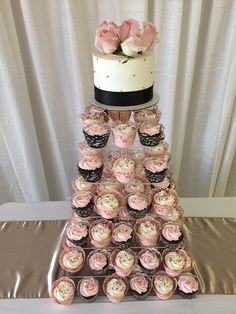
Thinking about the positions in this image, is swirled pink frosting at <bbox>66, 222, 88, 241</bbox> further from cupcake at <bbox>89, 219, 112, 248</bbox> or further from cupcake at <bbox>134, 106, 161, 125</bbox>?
cupcake at <bbox>134, 106, 161, 125</bbox>

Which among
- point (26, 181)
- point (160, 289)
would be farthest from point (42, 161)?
point (160, 289)

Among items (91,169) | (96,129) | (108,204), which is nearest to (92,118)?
(96,129)

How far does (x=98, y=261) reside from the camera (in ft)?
3.13

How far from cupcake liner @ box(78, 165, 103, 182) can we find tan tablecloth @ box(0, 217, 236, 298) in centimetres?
33

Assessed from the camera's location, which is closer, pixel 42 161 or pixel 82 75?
pixel 82 75

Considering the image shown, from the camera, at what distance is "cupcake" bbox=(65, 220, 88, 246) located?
3.14ft

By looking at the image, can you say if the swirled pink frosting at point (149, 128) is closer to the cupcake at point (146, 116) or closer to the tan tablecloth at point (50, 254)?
the cupcake at point (146, 116)

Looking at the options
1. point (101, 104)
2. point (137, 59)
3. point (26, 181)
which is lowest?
point (26, 181)

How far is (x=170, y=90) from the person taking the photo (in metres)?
1.33

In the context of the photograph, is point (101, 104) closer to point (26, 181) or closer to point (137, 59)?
point (137, 59)

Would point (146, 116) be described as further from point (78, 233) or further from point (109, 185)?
point (78, 233)

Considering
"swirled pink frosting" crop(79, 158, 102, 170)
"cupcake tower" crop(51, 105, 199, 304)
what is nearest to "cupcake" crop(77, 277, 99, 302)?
"cupcake tower" crop(51, 105, 199, 304)

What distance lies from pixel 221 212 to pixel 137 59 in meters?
0.73

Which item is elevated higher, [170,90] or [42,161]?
[170,90]
